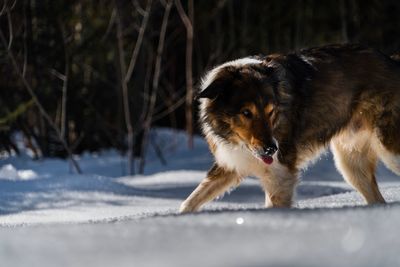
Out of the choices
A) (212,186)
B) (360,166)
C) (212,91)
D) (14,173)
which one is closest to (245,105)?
(212,91)

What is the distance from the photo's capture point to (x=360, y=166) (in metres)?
5.60

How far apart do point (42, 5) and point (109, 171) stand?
7.65 feet

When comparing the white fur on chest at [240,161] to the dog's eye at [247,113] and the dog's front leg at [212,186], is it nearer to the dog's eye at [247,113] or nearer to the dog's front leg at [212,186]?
the dog's front leg at [212,186]

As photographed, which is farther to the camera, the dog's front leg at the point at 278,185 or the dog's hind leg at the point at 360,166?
the dog's hind leg at the point at 360,166

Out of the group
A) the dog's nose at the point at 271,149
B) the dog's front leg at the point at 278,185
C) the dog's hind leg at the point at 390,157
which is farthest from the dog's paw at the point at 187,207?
the dog's hind leg at the point at 390,157

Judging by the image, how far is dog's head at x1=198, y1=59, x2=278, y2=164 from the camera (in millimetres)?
4625

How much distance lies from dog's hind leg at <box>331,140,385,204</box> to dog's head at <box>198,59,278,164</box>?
41.4 inches

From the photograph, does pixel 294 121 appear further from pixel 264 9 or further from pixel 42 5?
pixel 264 9

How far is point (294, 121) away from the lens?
16.6 feet

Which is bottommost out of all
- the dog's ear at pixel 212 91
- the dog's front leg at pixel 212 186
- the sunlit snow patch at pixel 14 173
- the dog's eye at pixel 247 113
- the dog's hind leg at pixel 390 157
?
the sunlit snow patch at pixel 14 173

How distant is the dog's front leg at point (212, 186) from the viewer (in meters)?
4.91

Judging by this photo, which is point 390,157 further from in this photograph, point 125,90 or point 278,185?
point 125,90

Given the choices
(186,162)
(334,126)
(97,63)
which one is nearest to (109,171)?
(186,162)

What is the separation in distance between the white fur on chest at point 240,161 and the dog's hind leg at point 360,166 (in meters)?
1.07
